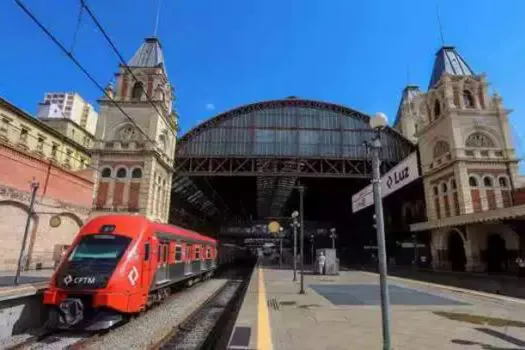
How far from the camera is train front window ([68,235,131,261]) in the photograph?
400 inches

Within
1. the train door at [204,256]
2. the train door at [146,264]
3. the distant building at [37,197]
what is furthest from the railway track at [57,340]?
the train door at [204,256]

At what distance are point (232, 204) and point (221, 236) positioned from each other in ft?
33.5

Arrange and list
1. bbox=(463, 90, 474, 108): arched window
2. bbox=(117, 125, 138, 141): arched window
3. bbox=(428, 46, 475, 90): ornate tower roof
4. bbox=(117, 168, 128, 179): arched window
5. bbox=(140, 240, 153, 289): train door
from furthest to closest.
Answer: bbox=(428, 46, 475, 90): ornate tower roof → bbox=(463, 90, 474, 108): arched window → bbox=(117, 125, 138, 141): arched window → bbox=(117, 168, 128, 179): arched window → bbox=(140, 240, 153, 289): train door

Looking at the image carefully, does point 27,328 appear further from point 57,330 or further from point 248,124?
point 248,124

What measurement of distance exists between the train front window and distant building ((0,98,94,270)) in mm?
11817

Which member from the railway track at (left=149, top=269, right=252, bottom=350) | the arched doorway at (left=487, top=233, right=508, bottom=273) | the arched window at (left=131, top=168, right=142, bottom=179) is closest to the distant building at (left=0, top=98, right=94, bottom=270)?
the arched window at (left=131, top=168, right=142, bottom=179)

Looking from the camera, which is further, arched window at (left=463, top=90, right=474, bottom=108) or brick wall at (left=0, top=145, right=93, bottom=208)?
arched window at (left=463, top=90, right=474, bottom=108)

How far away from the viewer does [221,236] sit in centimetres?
6141

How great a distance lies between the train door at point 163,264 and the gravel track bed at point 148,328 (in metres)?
1.16

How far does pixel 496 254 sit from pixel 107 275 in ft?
118

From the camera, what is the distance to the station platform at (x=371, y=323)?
7242 mm

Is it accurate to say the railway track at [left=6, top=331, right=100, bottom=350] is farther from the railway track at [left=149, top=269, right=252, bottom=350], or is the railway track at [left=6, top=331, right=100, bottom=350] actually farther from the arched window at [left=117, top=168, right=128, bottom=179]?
the arched window at [left=117, top=168, right=128, bottom=179]

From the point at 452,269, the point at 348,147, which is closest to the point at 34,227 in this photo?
the point at 348,147

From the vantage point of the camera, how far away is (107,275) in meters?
9.51
